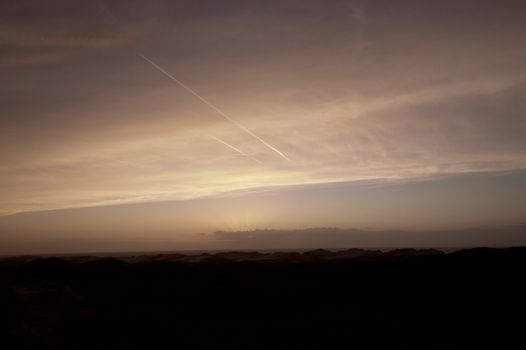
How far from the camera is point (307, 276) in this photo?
3341 centimetres

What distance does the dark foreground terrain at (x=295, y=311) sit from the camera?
1579 cm

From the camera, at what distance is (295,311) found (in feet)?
67.2

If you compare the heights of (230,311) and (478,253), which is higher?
(478,253)

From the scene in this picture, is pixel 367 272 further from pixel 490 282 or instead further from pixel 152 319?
pixel 152 319

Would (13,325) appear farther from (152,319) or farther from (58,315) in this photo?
(152,319)

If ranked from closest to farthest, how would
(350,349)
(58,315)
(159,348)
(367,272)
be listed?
(350,349), (159,348), (58,315), (367,272)

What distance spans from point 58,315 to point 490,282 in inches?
972

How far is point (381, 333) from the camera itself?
53.1 ft

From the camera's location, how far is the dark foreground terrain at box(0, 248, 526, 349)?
15789mm

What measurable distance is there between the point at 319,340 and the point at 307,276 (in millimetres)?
17926

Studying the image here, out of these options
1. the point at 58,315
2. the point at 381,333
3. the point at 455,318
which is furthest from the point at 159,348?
the point at 455,318

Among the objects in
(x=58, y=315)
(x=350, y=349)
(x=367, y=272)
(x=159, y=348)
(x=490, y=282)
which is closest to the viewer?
(x=350, y=349)

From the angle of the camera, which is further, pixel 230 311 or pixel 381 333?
pixel 230 311

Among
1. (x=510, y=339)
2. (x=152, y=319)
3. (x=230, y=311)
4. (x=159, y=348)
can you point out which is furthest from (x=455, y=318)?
(x=152, y=319)
